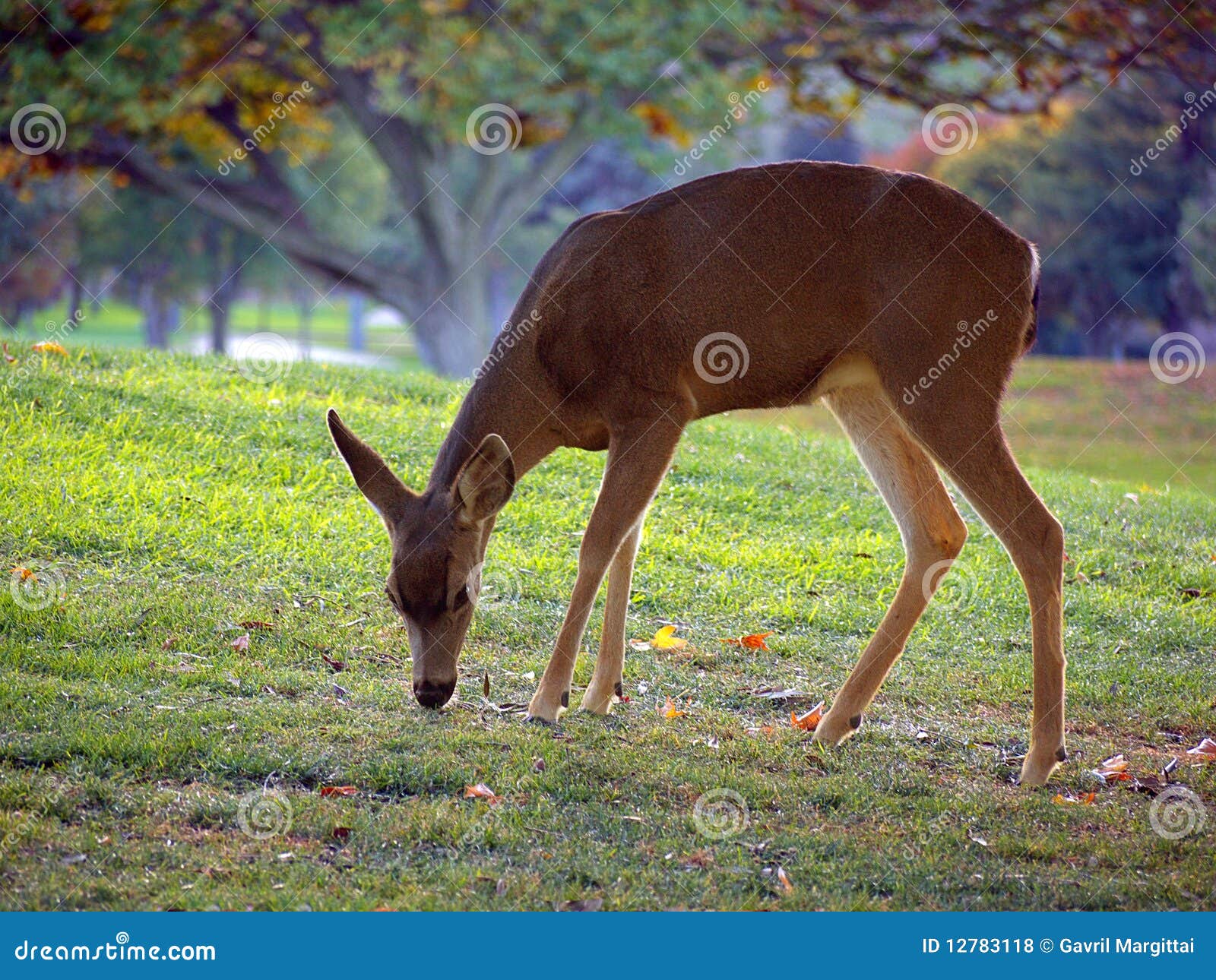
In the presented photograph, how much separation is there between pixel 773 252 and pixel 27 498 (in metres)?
4.75

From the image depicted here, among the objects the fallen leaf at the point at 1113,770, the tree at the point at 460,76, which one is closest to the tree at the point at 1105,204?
the tree at the point at 460,76

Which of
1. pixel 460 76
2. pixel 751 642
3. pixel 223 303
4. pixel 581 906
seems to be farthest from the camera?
pixel 223 303

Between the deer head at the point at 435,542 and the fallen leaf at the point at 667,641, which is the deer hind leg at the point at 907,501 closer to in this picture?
the fallen leaf at the point at 667,641

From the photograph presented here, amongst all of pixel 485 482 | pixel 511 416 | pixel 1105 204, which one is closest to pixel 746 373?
pixel 511 416

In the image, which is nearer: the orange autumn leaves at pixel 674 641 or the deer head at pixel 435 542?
the deer head at pixel 435 542

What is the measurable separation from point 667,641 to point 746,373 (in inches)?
76.2

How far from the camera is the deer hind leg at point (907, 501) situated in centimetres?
632

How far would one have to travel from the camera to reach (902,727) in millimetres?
6434

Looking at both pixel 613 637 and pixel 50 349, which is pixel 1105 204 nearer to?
pixel 50 349

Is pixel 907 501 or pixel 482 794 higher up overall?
pixel 907 501

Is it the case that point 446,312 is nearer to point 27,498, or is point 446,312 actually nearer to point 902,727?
point 27,498

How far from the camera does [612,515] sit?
5965 millimetres

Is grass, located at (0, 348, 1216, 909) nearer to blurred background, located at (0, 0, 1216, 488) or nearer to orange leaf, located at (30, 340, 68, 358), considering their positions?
orange leaf, located at (30, 340, 68, 358)

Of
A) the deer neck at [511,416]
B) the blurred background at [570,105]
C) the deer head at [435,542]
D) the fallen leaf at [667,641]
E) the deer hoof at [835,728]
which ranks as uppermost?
the blurred background at [570,105]
